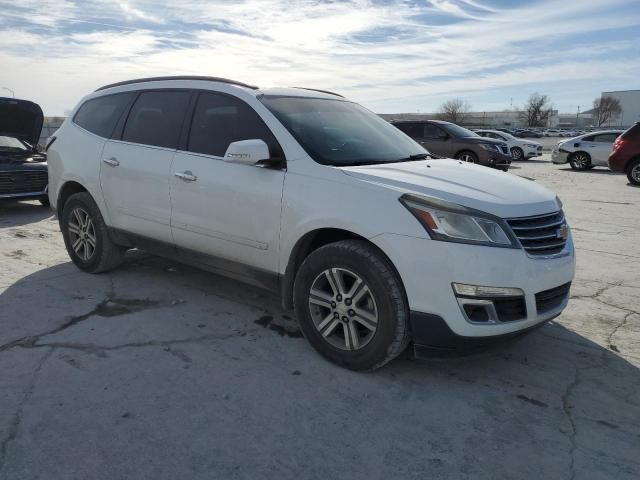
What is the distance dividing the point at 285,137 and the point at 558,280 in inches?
79.9

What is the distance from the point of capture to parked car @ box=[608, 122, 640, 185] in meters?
14.0

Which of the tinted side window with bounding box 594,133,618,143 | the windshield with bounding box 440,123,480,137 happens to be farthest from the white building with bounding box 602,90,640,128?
the windshield with bounding box 440,123,480,137

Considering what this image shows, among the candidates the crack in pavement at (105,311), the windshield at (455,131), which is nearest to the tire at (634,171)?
the windshield at (455,131)

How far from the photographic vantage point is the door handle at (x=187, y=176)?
4129mm

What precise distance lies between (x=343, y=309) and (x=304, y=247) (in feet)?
1.76

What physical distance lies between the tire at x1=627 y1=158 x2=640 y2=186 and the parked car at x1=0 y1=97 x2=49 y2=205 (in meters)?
14.1

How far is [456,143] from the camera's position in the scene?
1590 cm

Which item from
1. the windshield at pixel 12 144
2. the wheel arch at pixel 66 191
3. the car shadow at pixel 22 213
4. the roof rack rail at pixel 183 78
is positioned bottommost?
the car shadow at pixel 22 213

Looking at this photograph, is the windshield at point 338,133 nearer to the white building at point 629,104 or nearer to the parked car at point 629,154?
the parked car at point 629,154

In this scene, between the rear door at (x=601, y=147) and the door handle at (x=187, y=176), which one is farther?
the rear door at (x=601, y=147)

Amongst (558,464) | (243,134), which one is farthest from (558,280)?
(243,134)

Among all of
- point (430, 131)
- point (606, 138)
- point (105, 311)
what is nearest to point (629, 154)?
point (430, 131)

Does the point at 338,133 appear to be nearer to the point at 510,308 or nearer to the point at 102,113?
the point at 510,308

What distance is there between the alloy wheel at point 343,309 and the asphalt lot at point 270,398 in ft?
0.76
